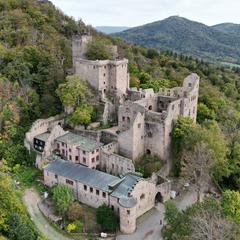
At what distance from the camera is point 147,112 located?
53562 mm

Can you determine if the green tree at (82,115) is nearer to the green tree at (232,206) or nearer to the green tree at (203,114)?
the green tree at (203,114)

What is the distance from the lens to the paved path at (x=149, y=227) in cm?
4322

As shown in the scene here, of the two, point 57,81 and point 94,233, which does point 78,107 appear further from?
point 94,233

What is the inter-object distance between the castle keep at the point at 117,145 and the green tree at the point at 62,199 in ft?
7.12

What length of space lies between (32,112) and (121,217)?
26.7m

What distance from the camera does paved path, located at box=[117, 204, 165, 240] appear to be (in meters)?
43.2

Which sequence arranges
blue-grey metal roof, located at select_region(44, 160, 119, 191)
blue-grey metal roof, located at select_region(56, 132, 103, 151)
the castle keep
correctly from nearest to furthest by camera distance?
the castle keep, blue-grey metal roof, located at select_region(44, 160, 119, 191), blue-grey metal roof, located at select_region(56, 132, 103, 151)

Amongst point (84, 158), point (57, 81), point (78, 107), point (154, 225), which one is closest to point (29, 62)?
point (57, 81)

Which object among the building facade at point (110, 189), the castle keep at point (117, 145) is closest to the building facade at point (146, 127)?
the castle keep at point (117, 145)

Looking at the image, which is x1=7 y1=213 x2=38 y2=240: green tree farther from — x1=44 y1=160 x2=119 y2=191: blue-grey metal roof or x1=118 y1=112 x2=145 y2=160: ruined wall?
x1=118 y1=112 x2=145 y2=160: ruined wall

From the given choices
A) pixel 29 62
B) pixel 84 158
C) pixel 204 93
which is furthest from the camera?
pixel 204 93

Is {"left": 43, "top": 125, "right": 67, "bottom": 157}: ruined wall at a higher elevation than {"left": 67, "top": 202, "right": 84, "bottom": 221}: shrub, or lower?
higher

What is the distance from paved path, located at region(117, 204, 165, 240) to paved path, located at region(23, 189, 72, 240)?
273 inches

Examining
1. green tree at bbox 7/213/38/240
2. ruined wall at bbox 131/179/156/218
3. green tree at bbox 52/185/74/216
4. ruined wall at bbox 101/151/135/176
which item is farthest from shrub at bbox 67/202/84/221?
ruined wall at bbox 101/151/135/176
